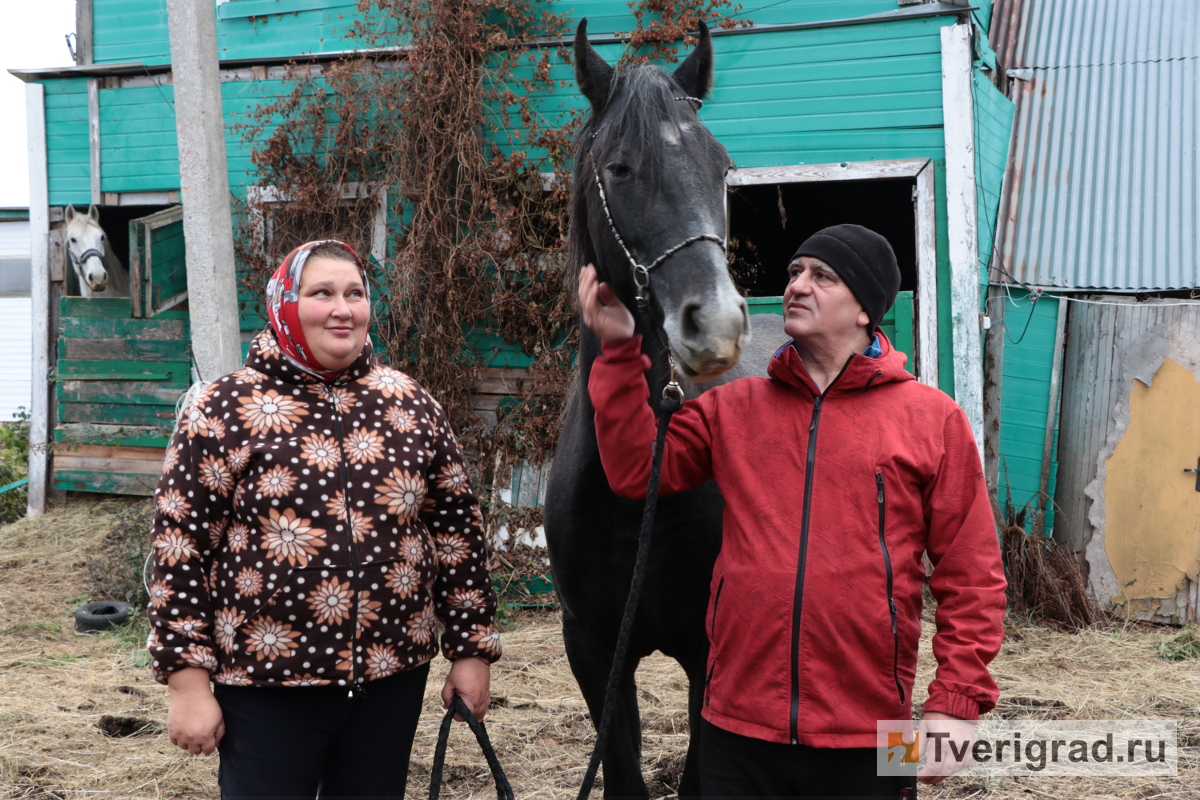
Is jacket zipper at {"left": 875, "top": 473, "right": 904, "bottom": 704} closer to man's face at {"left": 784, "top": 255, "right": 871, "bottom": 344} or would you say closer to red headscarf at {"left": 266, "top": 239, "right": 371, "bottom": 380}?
man's face at {"left": 784, "top": 255, "right": 871, "bottom": 344}

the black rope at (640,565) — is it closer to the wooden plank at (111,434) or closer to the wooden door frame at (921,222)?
the wooden door frame at (921,222)

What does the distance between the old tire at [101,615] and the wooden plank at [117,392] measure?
222cm

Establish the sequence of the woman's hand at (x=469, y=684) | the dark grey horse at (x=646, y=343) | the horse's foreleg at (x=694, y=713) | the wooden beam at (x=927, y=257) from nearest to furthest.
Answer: the dark grey horse at (x=646, y=343) → the woman's hand at (x=469, y=684) → the horse's foreleg at (x=694, y=713) → the wooden beam at (x=927, y=257)

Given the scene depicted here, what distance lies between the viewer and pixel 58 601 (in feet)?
19.3

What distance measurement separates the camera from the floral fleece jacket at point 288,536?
1610mm

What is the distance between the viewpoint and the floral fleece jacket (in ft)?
5.28

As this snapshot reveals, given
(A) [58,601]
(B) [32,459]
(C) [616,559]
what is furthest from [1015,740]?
(B) [32,459]

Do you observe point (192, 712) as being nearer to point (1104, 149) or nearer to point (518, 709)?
point (518, 709)

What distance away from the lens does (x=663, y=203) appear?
170 centimetres

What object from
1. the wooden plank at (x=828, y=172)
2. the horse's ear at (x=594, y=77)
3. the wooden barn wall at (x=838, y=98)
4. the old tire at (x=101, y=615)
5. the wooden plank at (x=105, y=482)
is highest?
the wooden barn wall at (x=838, y=98)

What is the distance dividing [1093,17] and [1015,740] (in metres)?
6.95

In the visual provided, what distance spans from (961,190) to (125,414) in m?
6.88

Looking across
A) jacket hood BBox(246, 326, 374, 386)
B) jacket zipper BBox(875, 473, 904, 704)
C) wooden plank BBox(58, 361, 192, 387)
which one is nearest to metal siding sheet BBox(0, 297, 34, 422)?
wooden plank BBox(58, 361, 192, 387)

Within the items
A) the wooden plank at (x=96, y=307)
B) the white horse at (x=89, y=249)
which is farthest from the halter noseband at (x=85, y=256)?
the wooden plank at (x=96, y=307)
